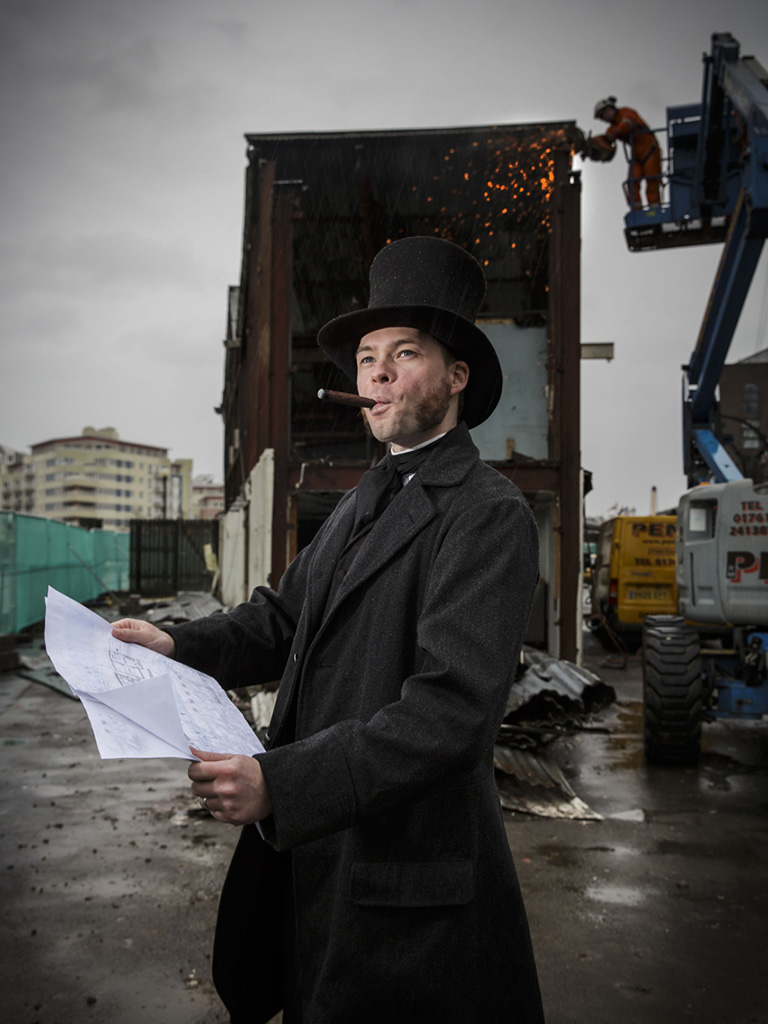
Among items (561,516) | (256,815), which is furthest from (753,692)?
(256,815)

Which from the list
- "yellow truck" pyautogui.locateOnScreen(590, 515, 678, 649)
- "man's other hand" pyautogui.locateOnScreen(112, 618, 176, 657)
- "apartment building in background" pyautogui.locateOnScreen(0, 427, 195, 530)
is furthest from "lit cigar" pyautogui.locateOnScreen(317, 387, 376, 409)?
"apartment building in background" pyautogui.locateOnScreen(0, 427, 195, 530)

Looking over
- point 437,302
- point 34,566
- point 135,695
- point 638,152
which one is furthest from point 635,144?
point 34,566

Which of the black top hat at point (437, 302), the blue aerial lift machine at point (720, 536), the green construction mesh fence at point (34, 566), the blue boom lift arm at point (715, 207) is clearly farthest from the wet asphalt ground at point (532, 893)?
the green construction mesh fence at point (34, 566)

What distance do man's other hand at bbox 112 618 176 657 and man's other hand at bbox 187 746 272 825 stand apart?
0.53 meters

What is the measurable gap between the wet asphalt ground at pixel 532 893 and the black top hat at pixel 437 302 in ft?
4.36

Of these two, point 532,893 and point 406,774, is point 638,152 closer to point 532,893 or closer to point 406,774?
point 532,893

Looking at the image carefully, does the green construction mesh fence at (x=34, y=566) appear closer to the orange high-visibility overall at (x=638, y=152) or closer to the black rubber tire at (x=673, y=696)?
the black rubber tire at (x=673, y=696)

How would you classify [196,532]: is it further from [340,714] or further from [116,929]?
[340,714]

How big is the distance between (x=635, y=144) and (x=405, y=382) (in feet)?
32.5

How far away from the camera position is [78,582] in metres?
20.5

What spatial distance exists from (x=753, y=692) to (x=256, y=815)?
266 inches

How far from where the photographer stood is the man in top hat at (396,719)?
126 centimetres

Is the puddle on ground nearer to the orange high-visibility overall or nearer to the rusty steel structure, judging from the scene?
the rusty steel structure

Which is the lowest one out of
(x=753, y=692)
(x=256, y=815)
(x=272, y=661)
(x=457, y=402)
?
(x=753, y=692)
